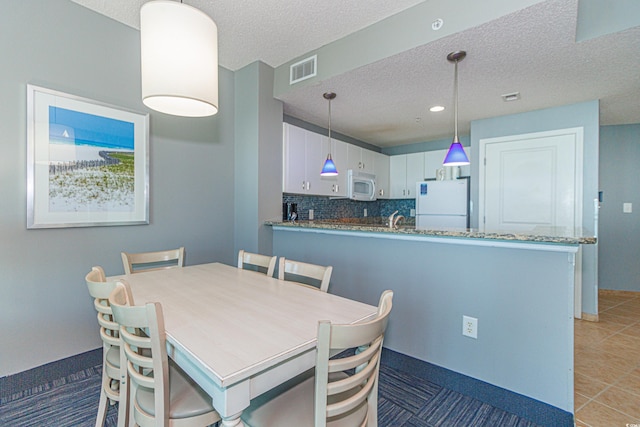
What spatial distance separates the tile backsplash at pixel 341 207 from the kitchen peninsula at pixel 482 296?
4.95 feet

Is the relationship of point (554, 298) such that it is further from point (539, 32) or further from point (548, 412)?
point (539, 32)

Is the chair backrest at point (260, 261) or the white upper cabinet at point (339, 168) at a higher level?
the white upper cabinet at point (339, 168)

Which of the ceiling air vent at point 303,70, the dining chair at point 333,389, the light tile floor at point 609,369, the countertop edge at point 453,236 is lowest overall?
the light tile floor at point 609,369

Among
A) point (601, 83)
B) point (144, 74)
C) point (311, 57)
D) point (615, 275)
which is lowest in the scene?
point (615, 275)

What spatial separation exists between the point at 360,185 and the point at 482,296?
112 inches

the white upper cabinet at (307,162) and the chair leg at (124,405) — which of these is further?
the white upper cabinet at (307,162)

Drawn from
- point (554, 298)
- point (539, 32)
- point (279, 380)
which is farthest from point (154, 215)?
point (539, 32)

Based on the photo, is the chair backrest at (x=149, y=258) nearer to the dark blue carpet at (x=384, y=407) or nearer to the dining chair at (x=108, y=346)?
the dining chair at (x=108, y=346)

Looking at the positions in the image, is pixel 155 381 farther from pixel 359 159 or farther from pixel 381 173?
pixel 381 173

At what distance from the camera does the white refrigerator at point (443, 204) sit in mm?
3980

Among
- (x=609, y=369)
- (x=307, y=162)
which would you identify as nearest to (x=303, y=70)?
(x=307, y=162)

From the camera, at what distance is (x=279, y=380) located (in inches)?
35.4

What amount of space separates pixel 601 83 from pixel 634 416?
8.51ft

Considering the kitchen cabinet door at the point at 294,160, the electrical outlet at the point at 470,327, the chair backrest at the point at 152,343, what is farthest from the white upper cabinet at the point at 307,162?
the chair backrest at the point at 152,343
